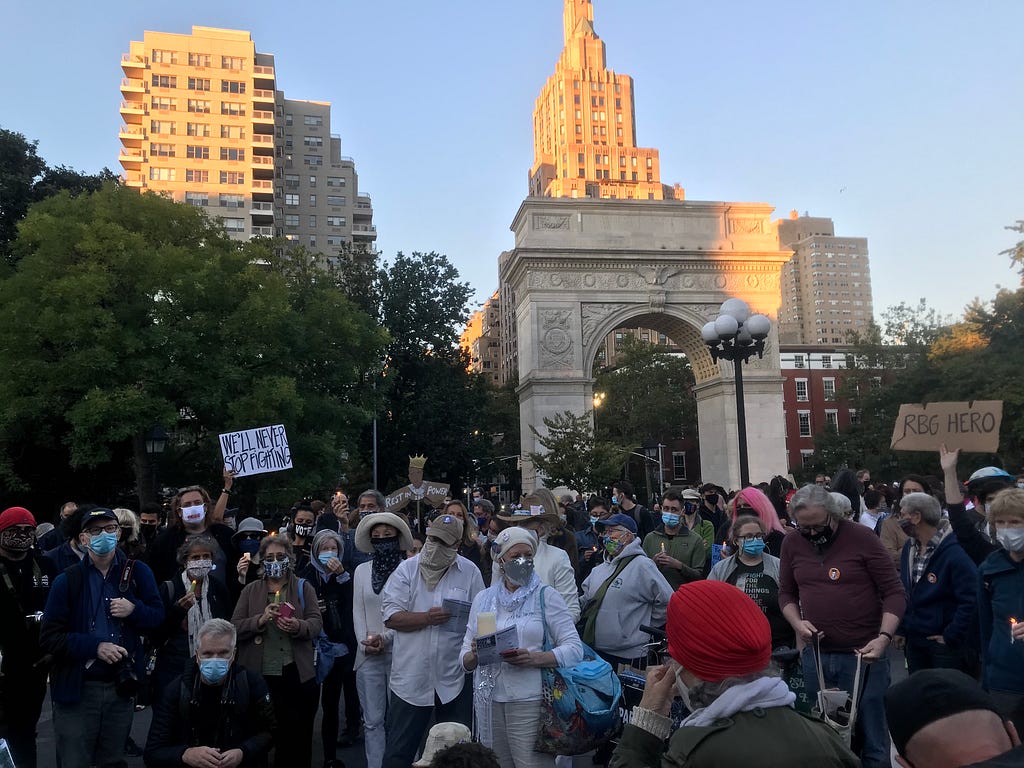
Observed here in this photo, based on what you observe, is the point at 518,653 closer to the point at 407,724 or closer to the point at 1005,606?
the point at 407,724

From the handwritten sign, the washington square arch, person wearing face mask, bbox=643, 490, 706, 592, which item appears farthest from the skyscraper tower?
person wearing face mask, bbox=643, 490, 706, 592

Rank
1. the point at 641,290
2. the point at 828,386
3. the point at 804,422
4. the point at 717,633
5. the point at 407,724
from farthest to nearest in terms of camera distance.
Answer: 1. the point at 828,386
2. the point at 804,422
3. the point at 641,290
4. the point at 407,724
5. the point at 717,633

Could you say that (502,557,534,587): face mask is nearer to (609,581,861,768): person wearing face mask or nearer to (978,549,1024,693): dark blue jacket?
(609,581,861,768): person wearing face mask

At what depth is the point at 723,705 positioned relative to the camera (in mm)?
2438

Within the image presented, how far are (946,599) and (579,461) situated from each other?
21.4 m

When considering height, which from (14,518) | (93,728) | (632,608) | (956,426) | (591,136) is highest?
(591,136)

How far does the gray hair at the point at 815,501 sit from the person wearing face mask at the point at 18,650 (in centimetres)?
483

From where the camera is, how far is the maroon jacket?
4938 millimetres

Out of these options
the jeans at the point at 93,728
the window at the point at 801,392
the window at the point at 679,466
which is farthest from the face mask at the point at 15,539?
the window at the point at 679,466

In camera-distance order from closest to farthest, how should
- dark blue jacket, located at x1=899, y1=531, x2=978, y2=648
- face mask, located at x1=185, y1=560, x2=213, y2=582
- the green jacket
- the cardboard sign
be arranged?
the green jacket → dark blue jacket, located at x1=899, y1=531, x2=978, y2=648 → face mask, located at x1=185, y1=560, x2=213, y2=582 → the cardboard sign

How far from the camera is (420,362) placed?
125ft

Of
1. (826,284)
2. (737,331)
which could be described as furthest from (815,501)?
(826,284)

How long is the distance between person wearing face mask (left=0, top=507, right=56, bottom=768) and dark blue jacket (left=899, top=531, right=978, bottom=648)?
5829mm

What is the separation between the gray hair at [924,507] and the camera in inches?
230
